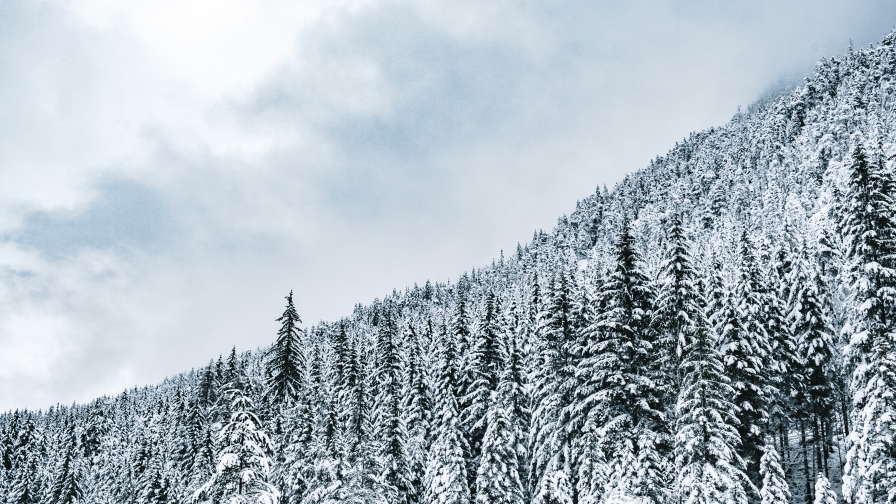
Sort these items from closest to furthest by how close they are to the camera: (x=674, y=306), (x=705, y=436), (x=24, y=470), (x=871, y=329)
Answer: (x=705, y=436) → (x=871, y=329) → (x=674, y=306) → (x=24, y=470)

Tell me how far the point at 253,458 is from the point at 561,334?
18.1 metres

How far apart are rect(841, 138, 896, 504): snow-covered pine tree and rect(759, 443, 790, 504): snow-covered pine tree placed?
414 centimetres

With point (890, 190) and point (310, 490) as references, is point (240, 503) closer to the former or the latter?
point (310, 490)

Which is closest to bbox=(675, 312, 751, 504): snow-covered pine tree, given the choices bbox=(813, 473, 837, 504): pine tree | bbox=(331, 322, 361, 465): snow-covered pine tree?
bbox=(813, 473, 837, 504): pine tree

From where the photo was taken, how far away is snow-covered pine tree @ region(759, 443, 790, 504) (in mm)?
27469

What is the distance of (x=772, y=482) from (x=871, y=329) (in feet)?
29.9

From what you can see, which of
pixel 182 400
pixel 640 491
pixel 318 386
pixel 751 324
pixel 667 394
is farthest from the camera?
pixel 182 400

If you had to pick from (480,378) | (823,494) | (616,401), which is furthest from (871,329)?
(480,378)

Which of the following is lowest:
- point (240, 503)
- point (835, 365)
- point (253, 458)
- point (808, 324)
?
point (240, 503)

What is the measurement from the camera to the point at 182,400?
6656 cm

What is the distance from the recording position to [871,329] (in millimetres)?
24234

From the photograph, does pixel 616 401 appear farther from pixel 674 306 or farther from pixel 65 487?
pixel 65 487

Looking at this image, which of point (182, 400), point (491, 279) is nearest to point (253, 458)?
point (182, 400)

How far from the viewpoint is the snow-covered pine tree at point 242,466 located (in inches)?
1002
